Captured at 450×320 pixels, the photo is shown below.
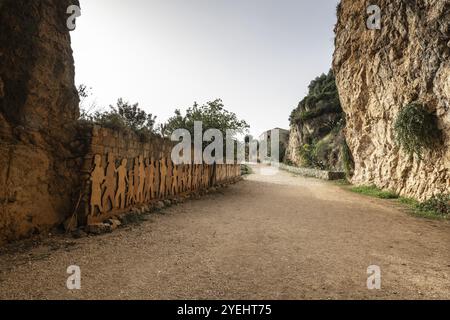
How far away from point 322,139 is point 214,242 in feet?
104

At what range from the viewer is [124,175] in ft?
22.9

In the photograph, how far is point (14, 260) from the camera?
3816 mm

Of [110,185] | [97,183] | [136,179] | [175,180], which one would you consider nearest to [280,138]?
[175,180]

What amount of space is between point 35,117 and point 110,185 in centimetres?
200

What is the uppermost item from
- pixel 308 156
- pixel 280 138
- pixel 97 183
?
pixel 280 138

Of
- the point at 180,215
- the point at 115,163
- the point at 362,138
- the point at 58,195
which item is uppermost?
the point at 362,138

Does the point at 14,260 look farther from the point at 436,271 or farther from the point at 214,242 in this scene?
the point at 436,271

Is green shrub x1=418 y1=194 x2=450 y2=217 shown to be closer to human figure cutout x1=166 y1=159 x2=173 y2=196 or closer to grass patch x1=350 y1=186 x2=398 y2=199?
grass patch x1=350 y1=186 x2=398 y2=199

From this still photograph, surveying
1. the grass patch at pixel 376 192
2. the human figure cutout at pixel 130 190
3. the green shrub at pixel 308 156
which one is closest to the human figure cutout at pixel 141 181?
the human figure cutout at pixel 130 190

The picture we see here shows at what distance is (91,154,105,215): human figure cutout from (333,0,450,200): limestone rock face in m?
10.1

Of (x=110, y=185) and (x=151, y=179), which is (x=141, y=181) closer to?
(x=151, y=179)

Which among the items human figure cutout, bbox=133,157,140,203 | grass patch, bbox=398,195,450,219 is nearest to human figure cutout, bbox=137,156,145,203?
human figure cutout, bbox=133,157,140,203

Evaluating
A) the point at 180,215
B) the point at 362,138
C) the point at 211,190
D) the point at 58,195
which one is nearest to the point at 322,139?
the point at 362,138

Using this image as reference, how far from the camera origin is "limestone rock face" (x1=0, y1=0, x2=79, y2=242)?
4.55m
